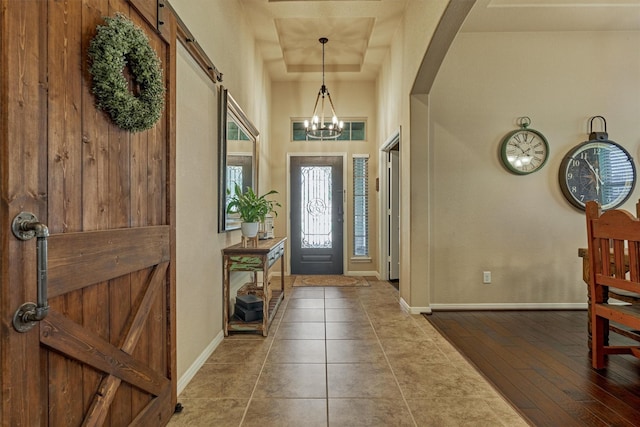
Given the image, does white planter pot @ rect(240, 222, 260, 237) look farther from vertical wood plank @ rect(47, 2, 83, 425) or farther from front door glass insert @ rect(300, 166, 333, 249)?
front door glass insert @ rect(300, 166, 333, 249)

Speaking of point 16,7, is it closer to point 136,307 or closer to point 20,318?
point 20,318

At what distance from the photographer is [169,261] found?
1.82m

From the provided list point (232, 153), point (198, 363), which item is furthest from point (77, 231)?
point (232, 153)

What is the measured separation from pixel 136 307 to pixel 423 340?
2318 mm

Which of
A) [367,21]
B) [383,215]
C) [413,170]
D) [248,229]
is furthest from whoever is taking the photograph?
[383,215]

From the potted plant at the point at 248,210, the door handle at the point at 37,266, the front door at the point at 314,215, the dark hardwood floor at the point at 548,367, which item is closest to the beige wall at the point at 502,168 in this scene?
the dark hardwood floor at the point at 548,367

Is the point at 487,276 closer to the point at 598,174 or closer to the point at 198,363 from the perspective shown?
the point at 598,174

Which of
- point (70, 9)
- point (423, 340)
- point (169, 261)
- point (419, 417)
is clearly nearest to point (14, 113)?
point (70, 9)

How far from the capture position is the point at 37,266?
3.19 ft

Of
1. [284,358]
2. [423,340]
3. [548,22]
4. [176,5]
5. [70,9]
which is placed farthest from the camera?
[548,22]

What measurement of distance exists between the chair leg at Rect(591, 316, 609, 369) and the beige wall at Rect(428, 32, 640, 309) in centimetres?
149

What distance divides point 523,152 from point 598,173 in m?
0.88

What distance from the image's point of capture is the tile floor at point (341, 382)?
72.3 inches

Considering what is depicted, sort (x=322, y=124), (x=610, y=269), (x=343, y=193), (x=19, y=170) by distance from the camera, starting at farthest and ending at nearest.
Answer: (x=343, y=193) < (x=322, y=124) < (x=610, y=269) < (x=19, y=170)
